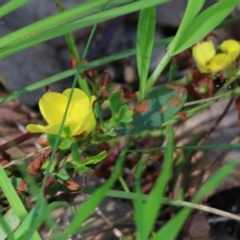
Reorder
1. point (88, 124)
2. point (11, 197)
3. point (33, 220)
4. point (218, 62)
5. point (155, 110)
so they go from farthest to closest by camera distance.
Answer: point (218, 62)
point (155, 110)
point (88, 124)
point (11, 197)
point (33, 220)

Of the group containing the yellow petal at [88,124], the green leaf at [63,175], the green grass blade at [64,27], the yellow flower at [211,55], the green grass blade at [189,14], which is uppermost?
the green grass blade at [64,27]

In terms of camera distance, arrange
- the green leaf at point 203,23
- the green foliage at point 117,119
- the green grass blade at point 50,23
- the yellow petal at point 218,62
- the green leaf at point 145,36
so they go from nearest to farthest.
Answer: the green foliage at point 117,119 → the green grass blade at point 50,23 → the green leaf at point 203,23 → the green leaf at point 145,36 → the yellow petal at point 218,62

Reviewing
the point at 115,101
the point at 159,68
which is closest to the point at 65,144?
the point at 115,101

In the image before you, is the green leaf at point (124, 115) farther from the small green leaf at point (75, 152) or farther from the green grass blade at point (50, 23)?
the green grass blade at point (50, 23)

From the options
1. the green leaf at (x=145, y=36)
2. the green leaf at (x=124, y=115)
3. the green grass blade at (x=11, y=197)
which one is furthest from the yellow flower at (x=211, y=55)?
the green grass blade at (x=11, y=197)

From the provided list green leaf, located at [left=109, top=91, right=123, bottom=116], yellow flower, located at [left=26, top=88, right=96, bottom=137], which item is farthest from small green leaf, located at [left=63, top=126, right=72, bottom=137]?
green leaf, located at [left=109, top=91, right=123, bottom=116]

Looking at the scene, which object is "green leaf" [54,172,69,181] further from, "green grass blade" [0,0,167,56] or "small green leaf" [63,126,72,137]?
"green grass blade" [0,0,167,56]

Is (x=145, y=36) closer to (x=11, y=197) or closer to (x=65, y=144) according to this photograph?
(x=65, y=144)
